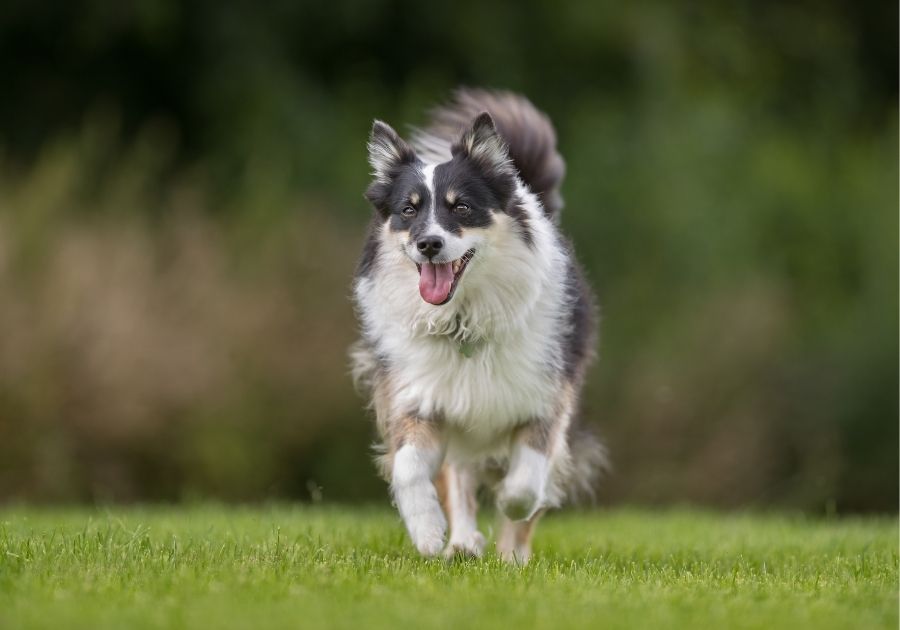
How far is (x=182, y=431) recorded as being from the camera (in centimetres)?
1473

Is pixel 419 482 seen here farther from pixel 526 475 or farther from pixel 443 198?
pixel 443 198

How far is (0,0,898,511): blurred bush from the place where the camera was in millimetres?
14359

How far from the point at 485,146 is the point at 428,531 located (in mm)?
1906

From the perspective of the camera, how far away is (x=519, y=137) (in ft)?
28.1

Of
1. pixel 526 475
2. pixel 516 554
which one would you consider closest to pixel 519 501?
pixel 526 475

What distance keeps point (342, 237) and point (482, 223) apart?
9.19 metres

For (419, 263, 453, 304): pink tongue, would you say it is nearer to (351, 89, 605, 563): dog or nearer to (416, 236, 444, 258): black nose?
(351, 89, 605, 563): dog

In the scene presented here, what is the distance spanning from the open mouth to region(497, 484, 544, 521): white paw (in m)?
0.98

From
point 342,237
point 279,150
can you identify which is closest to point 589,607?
point 342,237

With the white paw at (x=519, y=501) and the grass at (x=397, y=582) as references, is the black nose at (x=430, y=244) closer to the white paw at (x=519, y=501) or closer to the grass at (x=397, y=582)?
the white paw at (x=519, y=501)

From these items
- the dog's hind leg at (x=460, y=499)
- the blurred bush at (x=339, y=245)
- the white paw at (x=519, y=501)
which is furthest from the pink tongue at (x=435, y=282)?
the blurred bush at (x=339, y=245)

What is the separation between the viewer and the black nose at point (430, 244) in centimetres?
692

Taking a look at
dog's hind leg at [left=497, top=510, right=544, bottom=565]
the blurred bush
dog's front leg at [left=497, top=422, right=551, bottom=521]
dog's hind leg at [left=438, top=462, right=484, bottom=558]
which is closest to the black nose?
dog's front leg at [left=497, top=422, right=551, bottom=521]

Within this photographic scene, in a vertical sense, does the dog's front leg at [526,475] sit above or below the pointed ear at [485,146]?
below
